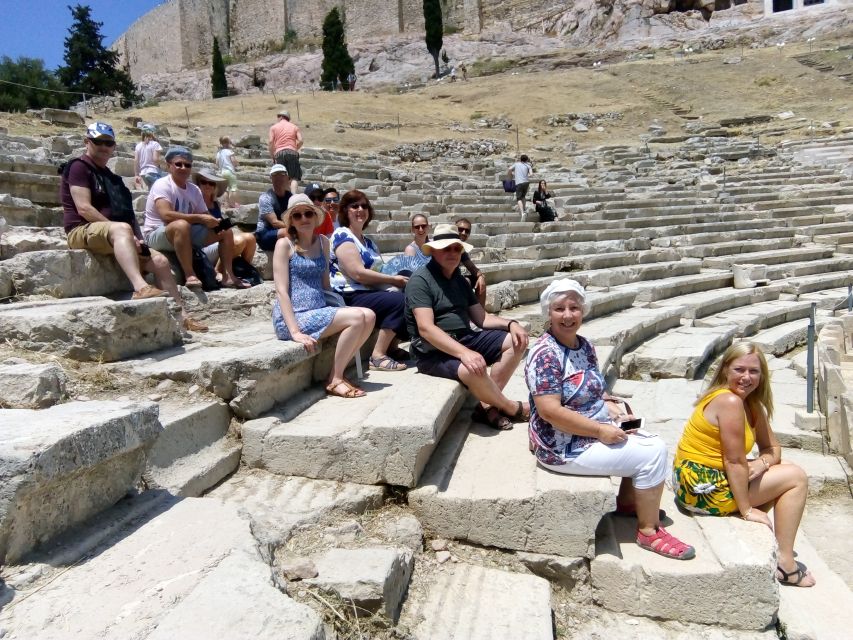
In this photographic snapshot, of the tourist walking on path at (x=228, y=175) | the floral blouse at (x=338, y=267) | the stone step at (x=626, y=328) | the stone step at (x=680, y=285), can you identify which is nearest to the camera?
the floral blouse at (x=338, y=267)

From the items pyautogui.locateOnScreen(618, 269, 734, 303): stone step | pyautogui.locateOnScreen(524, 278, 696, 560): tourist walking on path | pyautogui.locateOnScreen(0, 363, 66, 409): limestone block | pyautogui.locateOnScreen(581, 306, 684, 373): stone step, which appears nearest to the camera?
pyautogui.locateOnScreen(0, 363, 66, 409): limestone block

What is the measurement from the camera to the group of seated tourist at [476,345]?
113 inches

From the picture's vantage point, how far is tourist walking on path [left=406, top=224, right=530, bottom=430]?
3.50 m

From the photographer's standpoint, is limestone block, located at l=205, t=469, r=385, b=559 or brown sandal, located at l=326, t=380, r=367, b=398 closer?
limestone block, located at l=205, t=469, r=385, b=559

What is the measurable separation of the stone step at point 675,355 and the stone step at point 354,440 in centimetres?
325

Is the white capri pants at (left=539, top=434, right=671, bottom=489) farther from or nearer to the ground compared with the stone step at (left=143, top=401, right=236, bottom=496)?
nearer to the ground

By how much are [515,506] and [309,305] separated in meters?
1.77

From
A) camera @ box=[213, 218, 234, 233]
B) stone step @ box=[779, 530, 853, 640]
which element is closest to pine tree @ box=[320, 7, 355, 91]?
camera @ box=[213, 218, 234, 233]

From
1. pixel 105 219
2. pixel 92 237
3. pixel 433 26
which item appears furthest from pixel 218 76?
pixel 92 237

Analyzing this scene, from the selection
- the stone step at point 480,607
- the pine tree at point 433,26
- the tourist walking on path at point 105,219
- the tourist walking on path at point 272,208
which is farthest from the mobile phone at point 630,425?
the pine tree at point 433,26

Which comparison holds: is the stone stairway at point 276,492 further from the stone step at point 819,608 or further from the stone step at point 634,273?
the stone step at point 634,273

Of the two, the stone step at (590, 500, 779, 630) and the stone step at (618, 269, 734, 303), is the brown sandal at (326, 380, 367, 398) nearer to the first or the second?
the stone step at (590, 500, 779, 630)

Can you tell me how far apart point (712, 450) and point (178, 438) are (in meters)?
2.45

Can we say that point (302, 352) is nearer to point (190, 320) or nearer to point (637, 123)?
point (190, 320)
